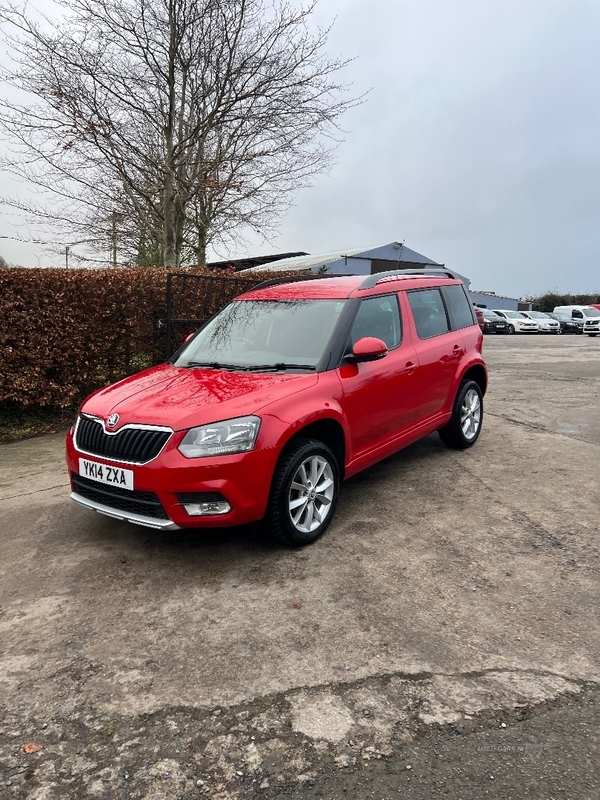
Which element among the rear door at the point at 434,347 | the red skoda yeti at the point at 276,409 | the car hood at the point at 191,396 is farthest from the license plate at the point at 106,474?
the rear door at the point at 434,347

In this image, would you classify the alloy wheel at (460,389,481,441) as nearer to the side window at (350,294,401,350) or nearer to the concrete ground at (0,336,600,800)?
the concrete ground at (0,336,600,800)

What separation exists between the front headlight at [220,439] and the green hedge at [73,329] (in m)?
4.22

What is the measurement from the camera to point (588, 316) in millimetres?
34250

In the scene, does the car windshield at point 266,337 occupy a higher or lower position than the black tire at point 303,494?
higher

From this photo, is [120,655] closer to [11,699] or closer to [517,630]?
[11,699]

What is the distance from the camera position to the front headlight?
10.6 feet

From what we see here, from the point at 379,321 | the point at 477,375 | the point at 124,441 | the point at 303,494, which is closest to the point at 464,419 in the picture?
the point at 477,375

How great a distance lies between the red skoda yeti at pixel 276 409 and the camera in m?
3.26

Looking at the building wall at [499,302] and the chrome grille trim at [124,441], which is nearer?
the chrome grille trim at [124,441]

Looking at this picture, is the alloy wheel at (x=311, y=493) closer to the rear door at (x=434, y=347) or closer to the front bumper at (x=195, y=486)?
the front bumper at (x=195, y=486)

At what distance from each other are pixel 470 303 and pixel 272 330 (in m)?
2.80

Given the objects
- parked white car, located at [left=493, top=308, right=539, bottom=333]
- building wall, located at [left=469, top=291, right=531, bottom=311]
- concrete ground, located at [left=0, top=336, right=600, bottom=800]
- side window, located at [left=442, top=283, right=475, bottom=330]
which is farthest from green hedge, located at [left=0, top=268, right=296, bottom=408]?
building wall, located at [left=469, top=291, right=531, bottom=311]

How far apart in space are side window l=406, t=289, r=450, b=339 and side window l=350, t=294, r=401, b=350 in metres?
0.31

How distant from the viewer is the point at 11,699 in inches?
92.7
